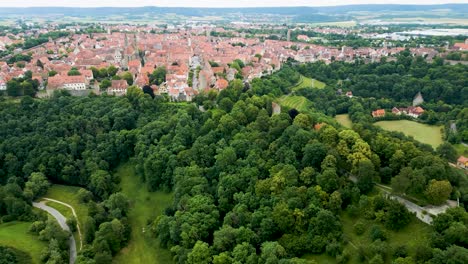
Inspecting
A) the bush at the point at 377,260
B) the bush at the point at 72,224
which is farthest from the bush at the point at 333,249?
the bush at the point at 72,224

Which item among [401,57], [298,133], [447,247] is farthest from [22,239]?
[401,57]

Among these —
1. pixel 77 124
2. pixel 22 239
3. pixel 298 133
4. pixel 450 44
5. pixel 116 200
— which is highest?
pixel 450 44

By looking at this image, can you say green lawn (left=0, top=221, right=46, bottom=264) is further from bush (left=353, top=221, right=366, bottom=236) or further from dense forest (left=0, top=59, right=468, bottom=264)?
bush (left=353, top=221, right=366, bottom=236)

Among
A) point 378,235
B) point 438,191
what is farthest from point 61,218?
point 438,191

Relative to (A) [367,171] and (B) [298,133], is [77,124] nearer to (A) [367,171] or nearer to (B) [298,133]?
(B) [298,133]

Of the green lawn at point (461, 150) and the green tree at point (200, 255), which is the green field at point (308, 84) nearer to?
the green lawn at point (461, 150)

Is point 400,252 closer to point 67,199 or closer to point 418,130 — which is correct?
point 67,199

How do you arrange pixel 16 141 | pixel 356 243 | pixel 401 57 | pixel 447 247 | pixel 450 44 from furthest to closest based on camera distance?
pixel 450 44
pixel 401 57
pixel 16 141
pixel 356 243
pixel 447 247
